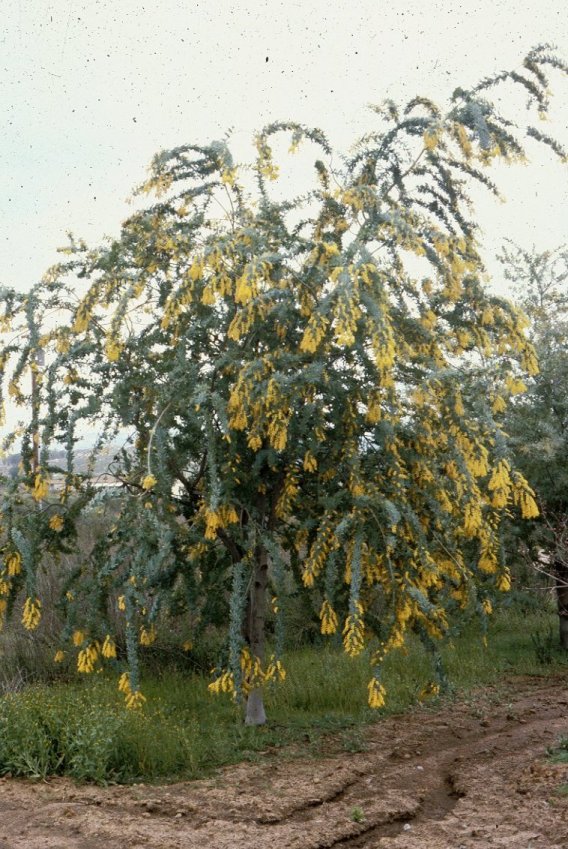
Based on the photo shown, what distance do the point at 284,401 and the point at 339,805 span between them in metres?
2.42

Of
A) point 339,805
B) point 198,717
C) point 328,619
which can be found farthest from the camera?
point 198,717

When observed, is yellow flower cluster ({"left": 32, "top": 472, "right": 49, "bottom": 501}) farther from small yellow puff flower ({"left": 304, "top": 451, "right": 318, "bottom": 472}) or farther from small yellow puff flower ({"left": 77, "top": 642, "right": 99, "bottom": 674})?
small yellow puff flower ({"left": 304, "top": 451, "right": 318, "bottom": 472})

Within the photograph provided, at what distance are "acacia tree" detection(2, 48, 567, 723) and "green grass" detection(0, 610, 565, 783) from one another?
47 cm

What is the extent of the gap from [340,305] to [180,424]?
2190mm

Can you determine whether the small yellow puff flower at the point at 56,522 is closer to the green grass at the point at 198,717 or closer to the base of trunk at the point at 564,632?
the green grass at the point at 198,717

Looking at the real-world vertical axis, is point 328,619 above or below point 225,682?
above

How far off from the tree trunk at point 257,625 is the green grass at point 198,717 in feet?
0.40

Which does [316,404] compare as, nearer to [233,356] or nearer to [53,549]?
[233,356]

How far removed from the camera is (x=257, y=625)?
7.06m

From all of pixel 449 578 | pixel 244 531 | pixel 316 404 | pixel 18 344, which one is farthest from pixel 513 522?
pixel 18 344

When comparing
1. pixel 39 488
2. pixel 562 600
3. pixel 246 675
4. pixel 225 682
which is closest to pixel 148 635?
pixel 225 682

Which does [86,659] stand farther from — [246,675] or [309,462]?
[309,462]

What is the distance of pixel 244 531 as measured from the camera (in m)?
6.65

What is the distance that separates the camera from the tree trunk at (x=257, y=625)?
23.1 ft
